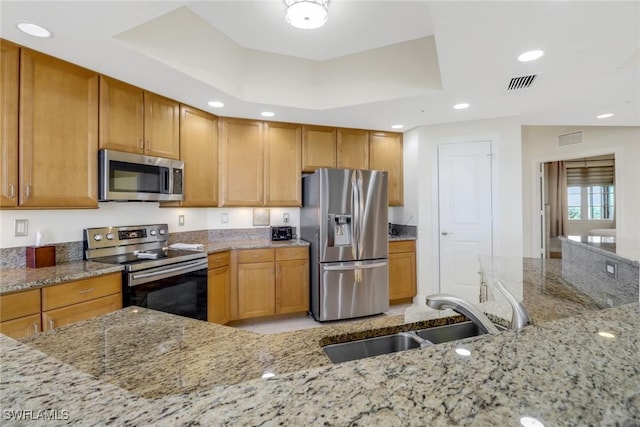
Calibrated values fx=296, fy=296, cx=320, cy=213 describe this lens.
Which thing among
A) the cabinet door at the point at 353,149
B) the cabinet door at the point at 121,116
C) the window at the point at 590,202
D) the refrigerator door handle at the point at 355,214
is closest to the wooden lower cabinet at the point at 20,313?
the cabinet door at the point at 121,116

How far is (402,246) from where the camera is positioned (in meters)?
3.76

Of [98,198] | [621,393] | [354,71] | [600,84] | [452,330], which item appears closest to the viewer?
[621,393]

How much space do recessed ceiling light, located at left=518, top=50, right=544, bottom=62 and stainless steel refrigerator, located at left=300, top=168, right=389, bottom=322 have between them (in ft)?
5.45

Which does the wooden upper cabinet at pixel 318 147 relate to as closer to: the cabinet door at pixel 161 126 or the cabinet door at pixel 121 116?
the cabinet door at pixel 161 126

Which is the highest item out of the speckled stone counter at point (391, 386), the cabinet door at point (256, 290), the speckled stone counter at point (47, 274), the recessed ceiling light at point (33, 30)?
the recessed ceiling light at point (33, 30)

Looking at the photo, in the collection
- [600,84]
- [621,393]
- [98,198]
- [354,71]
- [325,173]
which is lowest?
[621,393]

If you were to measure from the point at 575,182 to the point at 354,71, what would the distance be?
26.7ft

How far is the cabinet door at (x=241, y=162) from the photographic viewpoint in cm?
337

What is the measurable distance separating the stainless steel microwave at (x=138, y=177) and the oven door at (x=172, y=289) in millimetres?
665

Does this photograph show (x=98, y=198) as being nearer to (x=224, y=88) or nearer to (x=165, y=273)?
(x=165, y=273)

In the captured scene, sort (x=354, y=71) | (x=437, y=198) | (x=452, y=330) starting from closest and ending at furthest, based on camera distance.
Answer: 1. (x=452, y=330)
2. (x=354, y=71)
3. (x=437, y=198)

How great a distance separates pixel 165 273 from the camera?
7.53ft

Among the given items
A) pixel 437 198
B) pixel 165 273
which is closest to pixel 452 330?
pixel 165 273

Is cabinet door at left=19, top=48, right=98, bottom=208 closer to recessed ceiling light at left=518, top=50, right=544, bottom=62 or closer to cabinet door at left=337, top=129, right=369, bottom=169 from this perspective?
cabinet door at left=337, top=129, right=369, bottom=169
